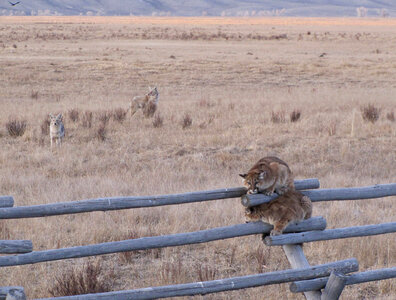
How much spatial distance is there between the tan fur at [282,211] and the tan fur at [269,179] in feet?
0.32

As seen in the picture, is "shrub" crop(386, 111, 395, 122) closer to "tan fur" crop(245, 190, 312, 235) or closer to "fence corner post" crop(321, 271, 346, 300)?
"tan fur" crop(245, 190, 312, 235)

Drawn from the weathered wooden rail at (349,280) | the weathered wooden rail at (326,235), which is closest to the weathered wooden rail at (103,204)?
the weathered wooden rail at (326,235)

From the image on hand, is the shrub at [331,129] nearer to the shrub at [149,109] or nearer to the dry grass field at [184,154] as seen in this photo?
the dry grass field at [184,154]

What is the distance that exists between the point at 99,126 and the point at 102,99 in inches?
197

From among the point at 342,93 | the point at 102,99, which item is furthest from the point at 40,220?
the point at 342,93

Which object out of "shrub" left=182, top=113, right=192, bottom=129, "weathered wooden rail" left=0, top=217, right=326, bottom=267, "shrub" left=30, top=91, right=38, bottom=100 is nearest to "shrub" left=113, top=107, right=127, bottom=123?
"shrub" left=182, top=113, right=192, bottom=129

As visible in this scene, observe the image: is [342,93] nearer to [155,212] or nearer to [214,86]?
[214,86]

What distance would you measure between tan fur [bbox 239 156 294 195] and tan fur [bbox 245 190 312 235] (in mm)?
98

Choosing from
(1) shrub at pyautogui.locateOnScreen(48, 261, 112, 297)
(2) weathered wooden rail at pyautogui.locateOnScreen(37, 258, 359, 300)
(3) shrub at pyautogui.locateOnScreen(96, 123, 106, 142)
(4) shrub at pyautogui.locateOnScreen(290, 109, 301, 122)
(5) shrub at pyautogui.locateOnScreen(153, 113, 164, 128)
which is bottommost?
(1) shrub at pyautogui.locateOnScreen(48, 261, 112, 297)

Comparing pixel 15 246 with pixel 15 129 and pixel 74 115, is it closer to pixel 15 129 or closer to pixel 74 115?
pixel 15 129

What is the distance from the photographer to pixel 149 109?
49.6ft

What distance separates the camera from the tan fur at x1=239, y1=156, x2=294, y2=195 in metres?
4.76

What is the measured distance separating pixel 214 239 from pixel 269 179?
0.67 metres

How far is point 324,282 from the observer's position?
4.54m
